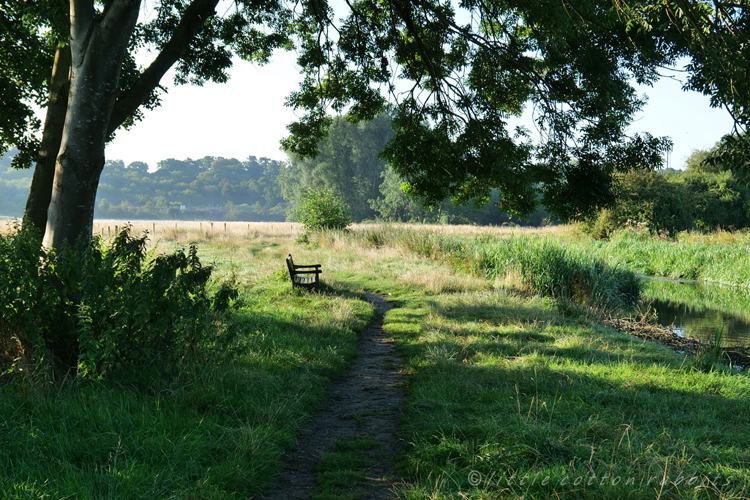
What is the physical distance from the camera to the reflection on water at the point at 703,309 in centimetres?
1148

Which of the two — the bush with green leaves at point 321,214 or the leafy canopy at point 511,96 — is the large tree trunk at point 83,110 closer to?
the leafy canopy at point 511,96

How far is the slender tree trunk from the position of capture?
7203 millimetres

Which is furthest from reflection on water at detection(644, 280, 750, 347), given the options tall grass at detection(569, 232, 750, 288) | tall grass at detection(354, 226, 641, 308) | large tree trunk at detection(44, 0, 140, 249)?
large tree trunk at detection(44, 0, 140, 249)

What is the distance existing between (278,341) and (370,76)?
6268mm

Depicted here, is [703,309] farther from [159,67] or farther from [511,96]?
[159,67]

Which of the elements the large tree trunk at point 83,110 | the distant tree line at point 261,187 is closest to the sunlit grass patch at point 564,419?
the large tree trunk at point 83,110

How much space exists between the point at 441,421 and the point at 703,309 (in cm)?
1300

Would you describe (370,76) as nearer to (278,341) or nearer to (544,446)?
(278,341)

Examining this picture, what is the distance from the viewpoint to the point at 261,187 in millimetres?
131500

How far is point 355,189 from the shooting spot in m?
71.1

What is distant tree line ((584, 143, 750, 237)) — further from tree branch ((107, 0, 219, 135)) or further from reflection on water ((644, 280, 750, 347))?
tree branch ((107, 0, 219, 135))

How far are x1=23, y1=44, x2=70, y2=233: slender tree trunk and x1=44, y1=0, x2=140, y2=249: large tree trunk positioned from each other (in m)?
2.19

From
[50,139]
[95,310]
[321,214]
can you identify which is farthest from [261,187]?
[95,310]

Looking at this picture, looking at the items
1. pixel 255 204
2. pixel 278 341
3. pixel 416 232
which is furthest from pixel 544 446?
pixel 255 204
